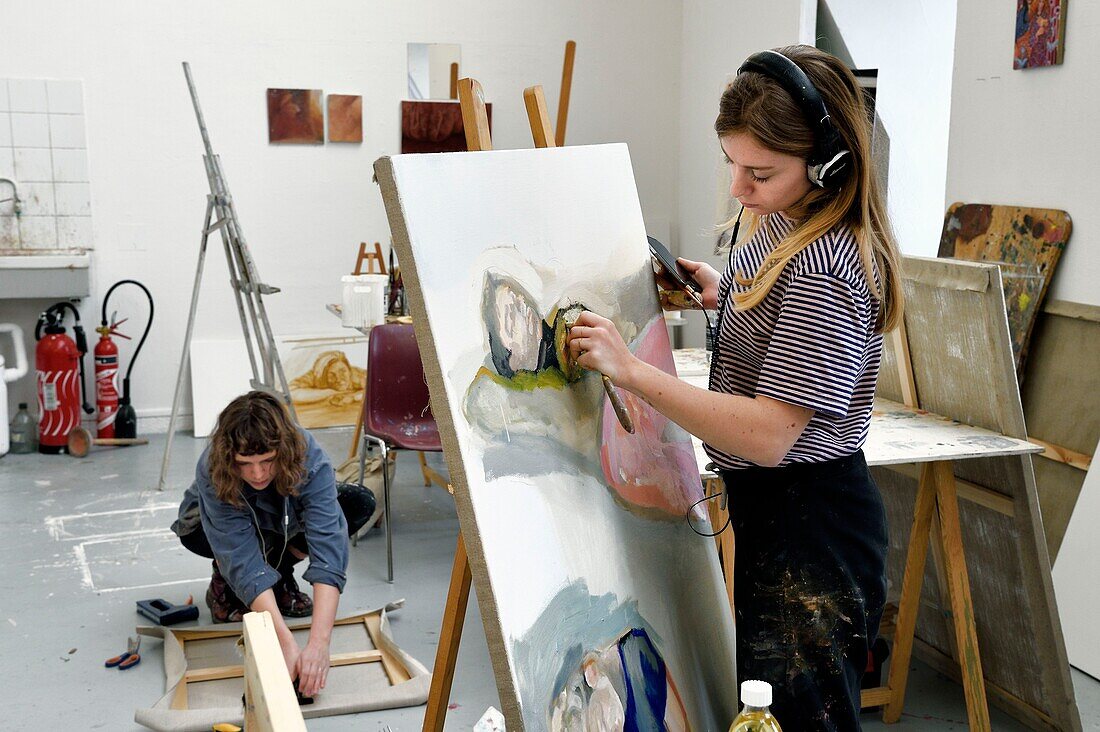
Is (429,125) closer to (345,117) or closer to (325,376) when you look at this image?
(345,117)

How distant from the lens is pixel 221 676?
105 inches

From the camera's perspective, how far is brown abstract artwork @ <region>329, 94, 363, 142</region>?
5320mm

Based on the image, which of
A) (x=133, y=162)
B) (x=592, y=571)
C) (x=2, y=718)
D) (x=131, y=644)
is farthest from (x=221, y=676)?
(x=133, y=162)

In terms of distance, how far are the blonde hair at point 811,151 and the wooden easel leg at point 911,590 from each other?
1.21 metres

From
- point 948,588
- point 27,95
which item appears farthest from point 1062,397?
point 27,95

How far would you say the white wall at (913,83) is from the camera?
480 centimetres

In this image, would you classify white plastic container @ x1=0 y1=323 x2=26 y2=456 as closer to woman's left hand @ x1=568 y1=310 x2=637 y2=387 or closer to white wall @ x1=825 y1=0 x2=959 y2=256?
white wall @ x1=825 y1=0 x2=959 y2=256

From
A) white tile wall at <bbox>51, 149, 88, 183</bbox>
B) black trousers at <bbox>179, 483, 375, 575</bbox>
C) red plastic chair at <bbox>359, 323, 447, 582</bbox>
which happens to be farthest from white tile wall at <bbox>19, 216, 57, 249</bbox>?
black trousers at <bbox>179, 483, 375, 575</bbox>

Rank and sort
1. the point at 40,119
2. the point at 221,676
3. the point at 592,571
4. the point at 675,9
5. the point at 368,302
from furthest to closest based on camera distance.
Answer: the point at 675,9, the point at 40,119, the point at 368,302, the point at 221,676, the point at 592,571

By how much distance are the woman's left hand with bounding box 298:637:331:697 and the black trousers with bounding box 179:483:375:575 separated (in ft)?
1.43

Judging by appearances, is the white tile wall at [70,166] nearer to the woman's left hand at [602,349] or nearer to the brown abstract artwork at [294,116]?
the brown abstract artwork at [294,116]

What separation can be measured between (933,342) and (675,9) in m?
3.95

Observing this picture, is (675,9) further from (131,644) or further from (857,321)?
(857,321)

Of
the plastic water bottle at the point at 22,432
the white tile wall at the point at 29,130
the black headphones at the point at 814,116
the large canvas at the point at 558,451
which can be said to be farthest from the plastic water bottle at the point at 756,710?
the white tile wall at the point at 29,130
